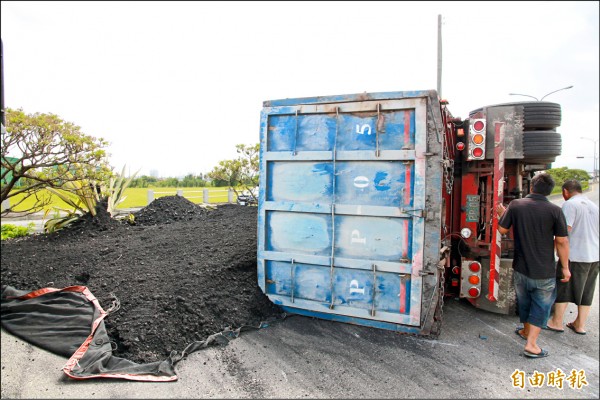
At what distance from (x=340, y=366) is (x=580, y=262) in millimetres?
3349

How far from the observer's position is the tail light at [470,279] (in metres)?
4.65

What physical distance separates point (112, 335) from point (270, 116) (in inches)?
112

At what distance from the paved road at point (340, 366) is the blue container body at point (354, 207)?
0.32 m

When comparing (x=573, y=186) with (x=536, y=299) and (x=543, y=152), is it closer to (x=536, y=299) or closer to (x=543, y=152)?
(x=543, y=152)

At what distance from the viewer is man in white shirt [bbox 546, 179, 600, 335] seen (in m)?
4.70

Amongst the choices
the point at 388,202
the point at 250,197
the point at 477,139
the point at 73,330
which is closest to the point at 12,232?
the point at 73,330

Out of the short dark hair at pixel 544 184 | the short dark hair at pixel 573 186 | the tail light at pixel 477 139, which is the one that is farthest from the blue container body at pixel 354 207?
the short dark hair at pixel 573 186

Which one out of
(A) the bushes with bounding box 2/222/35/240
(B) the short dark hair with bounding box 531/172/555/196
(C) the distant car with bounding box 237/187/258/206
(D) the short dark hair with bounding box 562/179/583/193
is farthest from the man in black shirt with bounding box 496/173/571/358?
(C) the distant car with bounding box 237/187/258/206

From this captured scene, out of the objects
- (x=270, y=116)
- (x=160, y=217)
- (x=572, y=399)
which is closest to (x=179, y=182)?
(x=160, y=217)

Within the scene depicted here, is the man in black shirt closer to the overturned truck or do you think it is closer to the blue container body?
the overturned truck

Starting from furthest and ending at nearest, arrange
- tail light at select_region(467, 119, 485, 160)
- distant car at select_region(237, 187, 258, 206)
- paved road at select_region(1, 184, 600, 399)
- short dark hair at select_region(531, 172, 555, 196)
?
distant car at select_region(237, 187, 258, 206) → tail light at select_region(467, 119, 485, 160) → short dark hair at select_region(531, 172, 555, 196) → paved road at select_region(1, 184, 600, 399)

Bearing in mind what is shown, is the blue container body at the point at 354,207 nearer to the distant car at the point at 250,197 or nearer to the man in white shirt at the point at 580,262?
the man in white shirt at the point at 580,262

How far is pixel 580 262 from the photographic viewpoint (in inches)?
188

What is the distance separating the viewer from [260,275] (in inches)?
183
